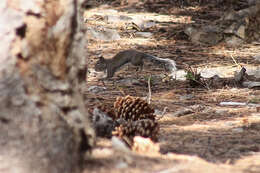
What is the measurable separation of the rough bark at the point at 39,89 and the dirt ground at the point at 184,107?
15 centimetres

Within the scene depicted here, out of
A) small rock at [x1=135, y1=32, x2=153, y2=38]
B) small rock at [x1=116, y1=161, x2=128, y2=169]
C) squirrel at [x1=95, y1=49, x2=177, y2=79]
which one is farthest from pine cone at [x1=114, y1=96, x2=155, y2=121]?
small rock at [x1=135, y1=32, x2=153, y2=38]

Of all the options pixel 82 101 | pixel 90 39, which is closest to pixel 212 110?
pixel 82 101

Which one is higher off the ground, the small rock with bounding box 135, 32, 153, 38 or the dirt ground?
the small rock with bounding box 135, 32, 153, 38

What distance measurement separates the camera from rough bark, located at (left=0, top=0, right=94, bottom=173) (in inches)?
56.6

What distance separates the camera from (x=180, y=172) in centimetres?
152

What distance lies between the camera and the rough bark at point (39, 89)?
1.44 metres

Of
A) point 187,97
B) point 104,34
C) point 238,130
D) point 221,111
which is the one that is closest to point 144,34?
point 104,34

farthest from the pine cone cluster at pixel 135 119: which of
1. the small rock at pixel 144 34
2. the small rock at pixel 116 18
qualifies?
the small rock at pixel 116 18

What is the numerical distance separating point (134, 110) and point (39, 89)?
1506 millimetres

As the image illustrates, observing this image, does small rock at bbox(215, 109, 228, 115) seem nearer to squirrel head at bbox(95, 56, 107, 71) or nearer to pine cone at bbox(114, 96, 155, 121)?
pine cone at bbox(114, 96, 155, 121)

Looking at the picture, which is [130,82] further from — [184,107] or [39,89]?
[39,89]

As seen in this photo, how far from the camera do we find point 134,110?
2949 mm

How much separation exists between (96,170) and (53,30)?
1.61ft

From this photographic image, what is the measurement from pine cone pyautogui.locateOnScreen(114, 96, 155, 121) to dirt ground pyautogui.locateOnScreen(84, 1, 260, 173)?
0.14 metres
